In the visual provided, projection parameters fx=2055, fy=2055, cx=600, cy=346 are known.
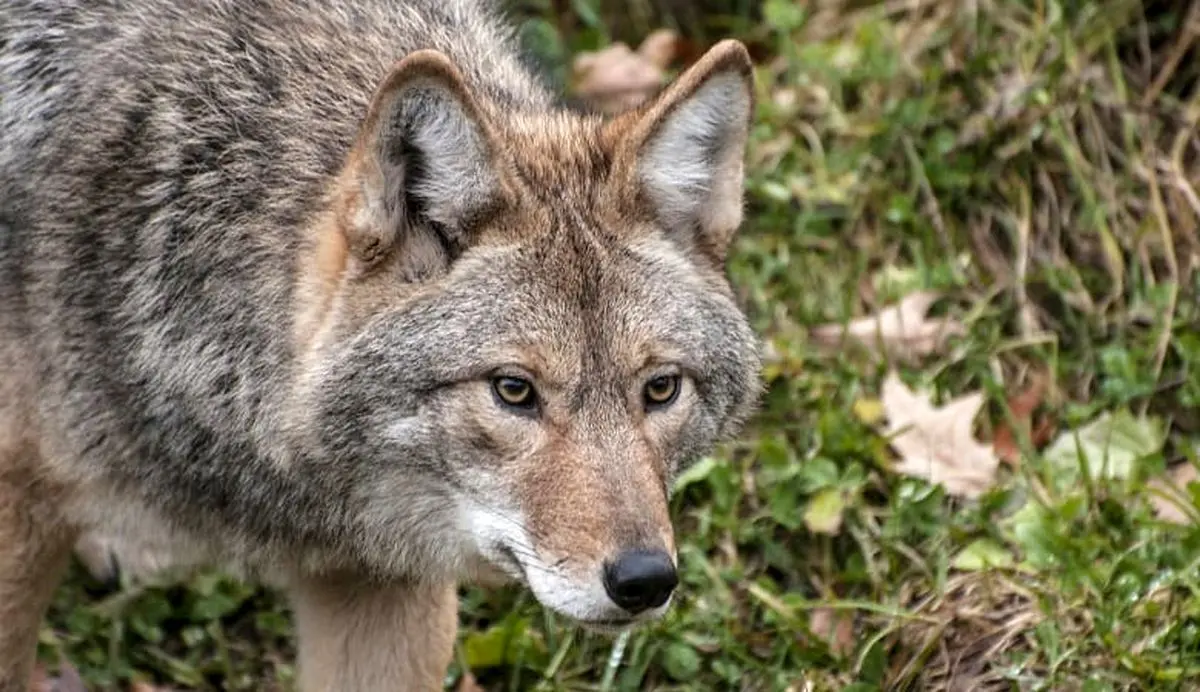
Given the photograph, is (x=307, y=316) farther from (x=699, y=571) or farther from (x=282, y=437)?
(x=699, y=571)

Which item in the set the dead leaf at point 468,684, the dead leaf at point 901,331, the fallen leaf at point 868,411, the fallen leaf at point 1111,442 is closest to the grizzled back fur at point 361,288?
the dead leaf at point 468,684

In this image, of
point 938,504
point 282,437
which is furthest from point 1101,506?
point 282,437

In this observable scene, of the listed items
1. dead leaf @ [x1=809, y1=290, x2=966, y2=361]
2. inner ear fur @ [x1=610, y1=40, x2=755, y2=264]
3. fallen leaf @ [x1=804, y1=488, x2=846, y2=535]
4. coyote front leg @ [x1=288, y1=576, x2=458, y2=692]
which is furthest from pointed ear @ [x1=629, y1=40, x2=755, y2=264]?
dead leaf @ [x1=809, y1=290, x2=966, y2=361]

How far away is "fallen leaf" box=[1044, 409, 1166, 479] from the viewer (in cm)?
731

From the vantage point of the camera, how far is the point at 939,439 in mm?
7480

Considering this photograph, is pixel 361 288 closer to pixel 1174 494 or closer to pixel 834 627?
pixel 834 627

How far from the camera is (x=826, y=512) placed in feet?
23.5

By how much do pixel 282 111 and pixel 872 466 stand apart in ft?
8.95

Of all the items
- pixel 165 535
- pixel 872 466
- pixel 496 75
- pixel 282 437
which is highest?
pixel 496 75

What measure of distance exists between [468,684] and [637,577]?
200 cm

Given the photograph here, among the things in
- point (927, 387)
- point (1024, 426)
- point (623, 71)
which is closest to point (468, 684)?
point (927, 387)

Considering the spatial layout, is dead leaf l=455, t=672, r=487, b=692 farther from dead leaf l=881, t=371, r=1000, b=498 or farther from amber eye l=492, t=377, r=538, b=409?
amber eye l=492, t=377, r=538, b=409

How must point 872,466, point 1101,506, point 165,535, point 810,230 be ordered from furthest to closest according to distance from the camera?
point 810,230
point 872,466
point 1101,506
point 165,535

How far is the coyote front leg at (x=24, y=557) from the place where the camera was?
593 cm
